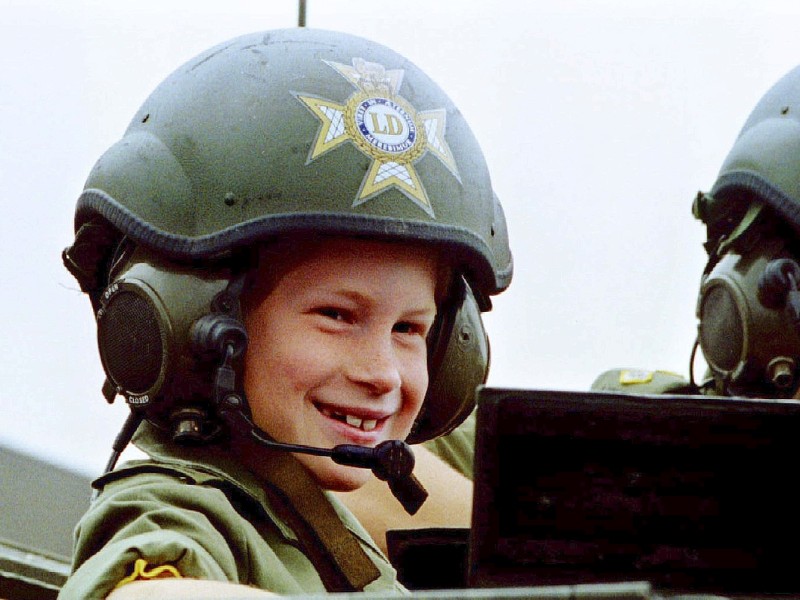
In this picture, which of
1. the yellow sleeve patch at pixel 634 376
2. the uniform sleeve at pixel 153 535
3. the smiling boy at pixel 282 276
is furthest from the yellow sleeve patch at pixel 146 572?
the yellow sleeve patch at pixel 634 376

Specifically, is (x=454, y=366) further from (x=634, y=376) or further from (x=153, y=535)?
(x=634, y=376)

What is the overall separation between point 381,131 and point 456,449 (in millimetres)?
991

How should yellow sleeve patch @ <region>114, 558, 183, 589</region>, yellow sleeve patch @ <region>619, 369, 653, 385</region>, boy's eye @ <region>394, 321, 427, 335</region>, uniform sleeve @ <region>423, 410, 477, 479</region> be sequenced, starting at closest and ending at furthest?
yellow sleeve patch @ <region>114, 558, 183, 589</region> < boy's eye @ <region>394, 321, 427, 335</region> < uniform sleeve @ <region>423, 410, 477, 479</region> < yellow sleeve patch @ <region>619, 369, 653, 385</region>

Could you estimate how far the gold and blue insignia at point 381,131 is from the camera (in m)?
1.41

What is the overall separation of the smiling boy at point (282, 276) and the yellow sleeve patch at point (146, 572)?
232 mm

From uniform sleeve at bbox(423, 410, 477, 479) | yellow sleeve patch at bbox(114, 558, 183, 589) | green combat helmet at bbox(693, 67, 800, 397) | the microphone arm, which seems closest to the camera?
yellow sleeve patch at bbox(114, 558, 183, 589)

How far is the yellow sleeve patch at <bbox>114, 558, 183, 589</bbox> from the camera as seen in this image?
1054 millimetres

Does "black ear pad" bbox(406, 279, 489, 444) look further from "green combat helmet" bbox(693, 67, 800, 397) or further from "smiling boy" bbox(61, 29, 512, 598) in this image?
"green combat helmet" bbox(693, 67, 800, 397)

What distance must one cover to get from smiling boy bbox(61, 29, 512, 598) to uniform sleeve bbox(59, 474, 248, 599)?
0.15ft

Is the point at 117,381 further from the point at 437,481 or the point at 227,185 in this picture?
the point at 437,481

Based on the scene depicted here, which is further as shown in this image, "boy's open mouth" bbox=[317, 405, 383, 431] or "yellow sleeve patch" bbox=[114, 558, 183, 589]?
"boy's open mouth" bbox=[317, 405, 383, 431]

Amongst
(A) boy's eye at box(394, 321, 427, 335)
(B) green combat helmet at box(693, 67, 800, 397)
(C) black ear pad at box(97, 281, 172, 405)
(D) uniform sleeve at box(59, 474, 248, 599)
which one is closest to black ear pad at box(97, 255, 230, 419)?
(C) black ear pad at box(97, 281, 172, 405)

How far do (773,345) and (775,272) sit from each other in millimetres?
109

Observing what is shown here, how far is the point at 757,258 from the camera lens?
6.72 ft
